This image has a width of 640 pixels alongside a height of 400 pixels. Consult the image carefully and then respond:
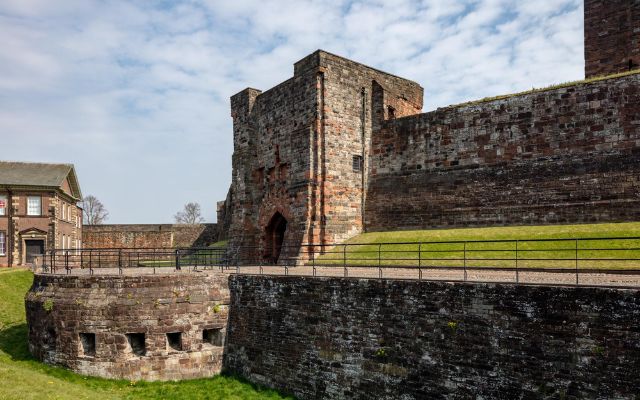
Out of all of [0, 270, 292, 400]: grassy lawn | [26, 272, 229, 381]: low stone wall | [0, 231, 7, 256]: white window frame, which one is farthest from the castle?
[0, 231, 7, 256]: white window frame

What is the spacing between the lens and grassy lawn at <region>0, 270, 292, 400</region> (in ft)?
36.4

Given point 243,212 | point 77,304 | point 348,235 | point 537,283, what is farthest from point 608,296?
point 243,212

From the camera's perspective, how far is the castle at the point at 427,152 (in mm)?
15008

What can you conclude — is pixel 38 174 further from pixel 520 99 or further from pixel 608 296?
pixel 608 296

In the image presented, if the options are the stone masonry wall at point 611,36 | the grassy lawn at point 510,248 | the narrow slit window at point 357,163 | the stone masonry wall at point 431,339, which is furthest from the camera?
the narrow slit window at point 357,163

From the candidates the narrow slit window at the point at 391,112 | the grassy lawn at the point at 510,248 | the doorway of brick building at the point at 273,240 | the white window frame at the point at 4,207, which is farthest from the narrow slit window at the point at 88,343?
the white window frame at the point at 4,207

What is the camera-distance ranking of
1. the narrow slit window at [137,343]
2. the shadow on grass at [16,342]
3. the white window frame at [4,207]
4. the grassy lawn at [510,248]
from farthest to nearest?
the white window frame at [4,207] < the shadow on grass at [16,342] < the narrow slit window at [137,343] < the grassy lawn at [510,248]

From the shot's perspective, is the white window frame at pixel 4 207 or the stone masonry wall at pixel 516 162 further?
the white window frame at pixel 4 207

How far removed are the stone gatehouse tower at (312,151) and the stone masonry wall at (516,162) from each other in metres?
1.24

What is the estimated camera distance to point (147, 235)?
40.2m

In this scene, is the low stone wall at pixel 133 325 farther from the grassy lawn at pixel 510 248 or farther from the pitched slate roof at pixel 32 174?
the pitched slate roof at pixel 32 174

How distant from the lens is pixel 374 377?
1130 centimetres

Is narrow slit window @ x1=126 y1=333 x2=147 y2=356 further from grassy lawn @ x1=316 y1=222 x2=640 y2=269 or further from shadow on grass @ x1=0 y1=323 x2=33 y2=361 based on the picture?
grassy lawn @ x1=316 y1=222 x2=640 y2=269

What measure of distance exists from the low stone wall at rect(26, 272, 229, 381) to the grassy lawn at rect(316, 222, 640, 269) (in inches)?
186
